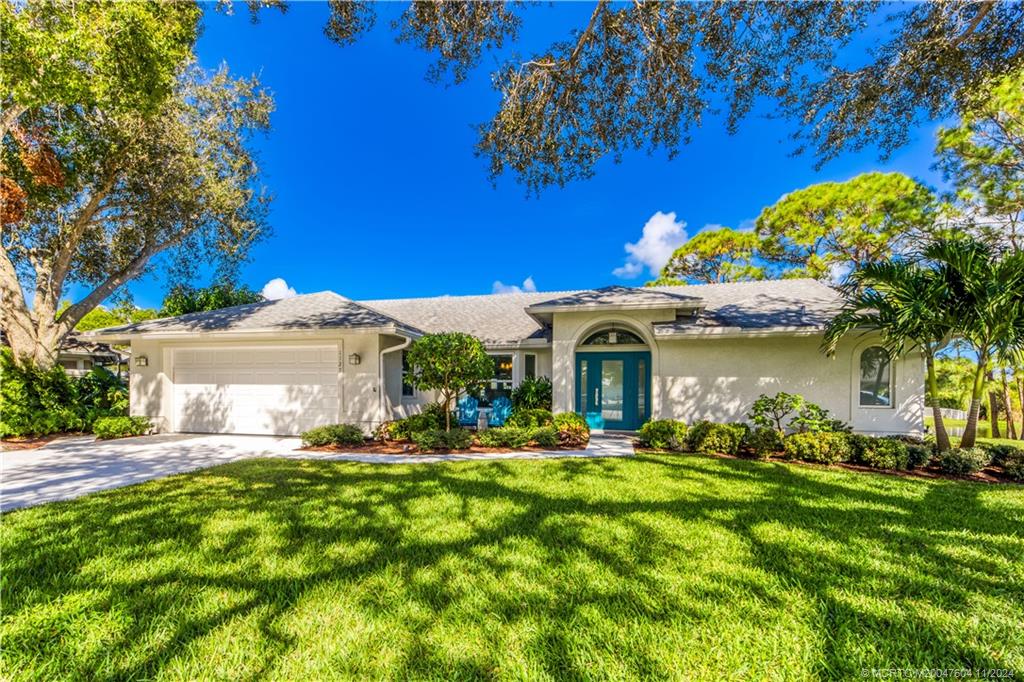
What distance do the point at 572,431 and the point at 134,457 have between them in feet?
30.4

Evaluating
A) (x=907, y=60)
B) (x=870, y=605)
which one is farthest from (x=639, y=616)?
(x=907, y=60)

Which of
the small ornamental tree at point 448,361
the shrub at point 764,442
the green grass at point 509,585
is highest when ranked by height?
the small ornamental tree at point 448,361

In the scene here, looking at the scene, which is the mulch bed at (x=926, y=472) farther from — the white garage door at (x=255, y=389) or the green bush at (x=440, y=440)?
the white garage door at (x=255, y=389)

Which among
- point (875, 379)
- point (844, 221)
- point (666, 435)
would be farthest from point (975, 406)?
point (844, 221)

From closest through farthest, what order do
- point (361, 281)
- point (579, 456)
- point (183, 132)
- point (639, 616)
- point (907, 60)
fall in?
point (639, 616), point (907, 60), point (579, 456), point (183, 132), point (361, 281)

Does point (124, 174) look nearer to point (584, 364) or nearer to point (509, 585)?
point (584, 364)

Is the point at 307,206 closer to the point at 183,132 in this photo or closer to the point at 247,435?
the point at 183,132

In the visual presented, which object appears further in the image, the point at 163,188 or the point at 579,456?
the point at 163,188

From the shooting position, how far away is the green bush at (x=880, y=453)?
7434mm

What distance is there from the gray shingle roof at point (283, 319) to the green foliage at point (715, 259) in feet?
69.0

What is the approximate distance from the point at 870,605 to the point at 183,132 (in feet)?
56.2

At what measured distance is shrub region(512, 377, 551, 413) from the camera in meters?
12.2

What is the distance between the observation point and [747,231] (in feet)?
77.3

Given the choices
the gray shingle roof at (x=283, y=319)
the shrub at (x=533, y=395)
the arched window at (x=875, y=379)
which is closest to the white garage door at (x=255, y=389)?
the gray shingle roof at (x=283, y=319)
